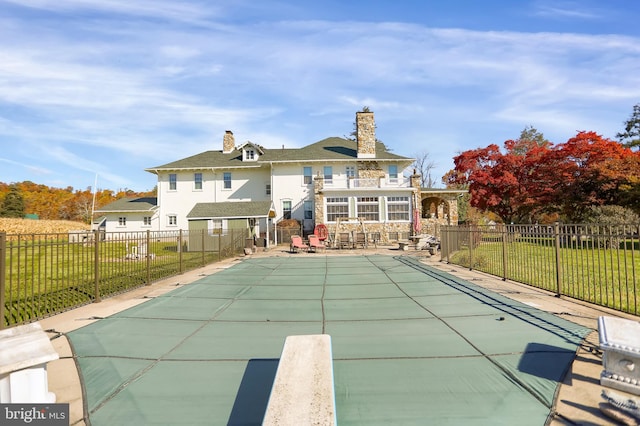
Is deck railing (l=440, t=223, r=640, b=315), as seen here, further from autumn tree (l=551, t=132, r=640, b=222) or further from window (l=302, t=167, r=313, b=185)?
window (l=302, t=167, r=313, b=185)

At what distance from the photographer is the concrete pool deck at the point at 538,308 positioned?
2.82 m

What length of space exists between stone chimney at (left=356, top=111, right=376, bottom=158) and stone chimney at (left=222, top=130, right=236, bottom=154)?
1357 cm

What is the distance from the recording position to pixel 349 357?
3.93 m

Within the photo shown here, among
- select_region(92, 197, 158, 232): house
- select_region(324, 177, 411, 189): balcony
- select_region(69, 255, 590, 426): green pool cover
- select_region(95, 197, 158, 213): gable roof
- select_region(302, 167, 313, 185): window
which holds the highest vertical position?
select_region(302, 167, 313, 185): window

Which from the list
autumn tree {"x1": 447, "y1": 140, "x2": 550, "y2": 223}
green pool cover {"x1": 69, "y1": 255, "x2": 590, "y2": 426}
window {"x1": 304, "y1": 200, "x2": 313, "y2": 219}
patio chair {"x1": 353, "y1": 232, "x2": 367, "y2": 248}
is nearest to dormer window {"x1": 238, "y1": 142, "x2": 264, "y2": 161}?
window {"x1": 304, "y1": 200, "x2": 313, "y2": 219}

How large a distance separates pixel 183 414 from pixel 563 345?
4.23 metres

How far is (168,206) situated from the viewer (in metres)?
32.2

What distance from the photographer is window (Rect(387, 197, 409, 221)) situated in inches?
1080

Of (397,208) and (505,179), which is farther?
(397,208)

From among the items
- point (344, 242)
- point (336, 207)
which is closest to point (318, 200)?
point (336, 207)

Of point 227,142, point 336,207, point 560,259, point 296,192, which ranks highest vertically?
point 227,142

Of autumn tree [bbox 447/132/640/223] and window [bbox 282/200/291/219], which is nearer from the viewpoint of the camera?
autumn tree [bbox 447/132/640/223]

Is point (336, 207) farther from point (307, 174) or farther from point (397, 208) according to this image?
point (307, 174)

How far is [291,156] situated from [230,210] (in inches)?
304
